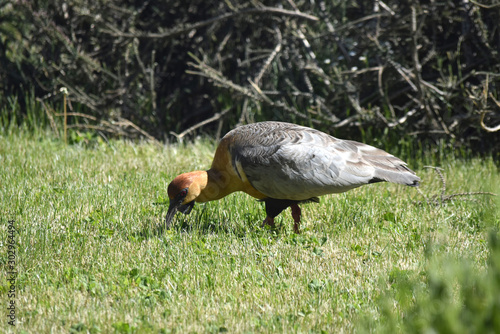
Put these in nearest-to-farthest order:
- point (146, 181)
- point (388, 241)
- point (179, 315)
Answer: point (179, 315) < point (388, 241) < point (146, 181)

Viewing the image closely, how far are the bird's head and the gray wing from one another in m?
0.35

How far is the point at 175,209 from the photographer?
4.76m

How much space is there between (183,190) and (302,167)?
1.02m

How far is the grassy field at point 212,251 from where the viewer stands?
129 inches

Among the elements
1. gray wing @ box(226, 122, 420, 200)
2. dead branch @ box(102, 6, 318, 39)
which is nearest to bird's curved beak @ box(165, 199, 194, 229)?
gray wing @ box(226, 122, 420, 200)

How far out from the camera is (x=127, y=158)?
6.78 m

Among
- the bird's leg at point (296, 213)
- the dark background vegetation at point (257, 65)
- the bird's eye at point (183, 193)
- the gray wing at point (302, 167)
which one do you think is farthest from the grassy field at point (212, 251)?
the dark background vegetation at point (257, 65)

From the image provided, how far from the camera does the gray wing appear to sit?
4.59 meters

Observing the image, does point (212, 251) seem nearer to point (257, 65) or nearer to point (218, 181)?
point (218, 181)

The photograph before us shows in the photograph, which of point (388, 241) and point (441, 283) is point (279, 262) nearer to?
point (388, 241)

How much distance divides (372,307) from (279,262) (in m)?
0.88

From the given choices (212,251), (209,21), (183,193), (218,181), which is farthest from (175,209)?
(209,21)

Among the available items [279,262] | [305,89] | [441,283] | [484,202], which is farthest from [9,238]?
[305,89]

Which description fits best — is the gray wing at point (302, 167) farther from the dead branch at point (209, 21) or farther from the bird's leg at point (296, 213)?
the dead branch at point (209, 21)
